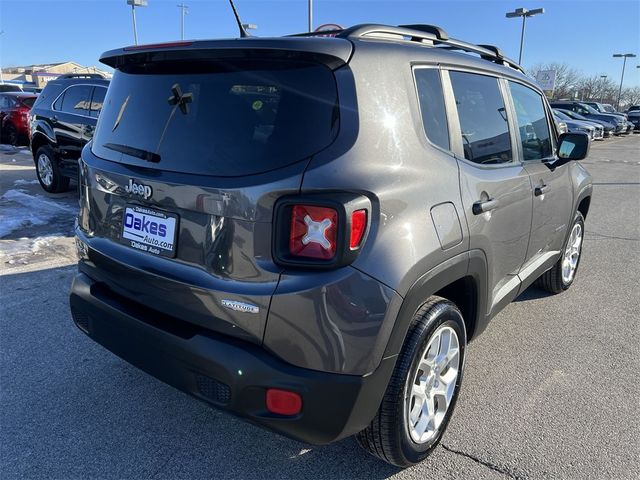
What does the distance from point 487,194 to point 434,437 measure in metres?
1.23

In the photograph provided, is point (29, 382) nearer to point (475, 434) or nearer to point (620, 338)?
point (475, 434)

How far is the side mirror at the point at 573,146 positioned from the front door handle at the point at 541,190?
445 millimetres

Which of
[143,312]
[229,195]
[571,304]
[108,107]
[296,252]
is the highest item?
[108,107]

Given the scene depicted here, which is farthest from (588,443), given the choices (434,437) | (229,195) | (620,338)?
(229,195)

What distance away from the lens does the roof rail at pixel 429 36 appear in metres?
2.15

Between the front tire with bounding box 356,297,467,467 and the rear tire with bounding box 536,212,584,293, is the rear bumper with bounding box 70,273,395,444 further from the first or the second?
the rear tire with bounding box 536,212,584,293

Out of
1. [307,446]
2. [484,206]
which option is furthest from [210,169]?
[307,446]

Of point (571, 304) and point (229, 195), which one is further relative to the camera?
Answer: point (571, 304)

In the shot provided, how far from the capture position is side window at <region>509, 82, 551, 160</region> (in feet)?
10.5

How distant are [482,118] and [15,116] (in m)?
15.2

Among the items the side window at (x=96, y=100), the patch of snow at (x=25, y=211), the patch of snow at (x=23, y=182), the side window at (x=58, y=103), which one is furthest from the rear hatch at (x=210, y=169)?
the patch of snow at (x=23, y=182)

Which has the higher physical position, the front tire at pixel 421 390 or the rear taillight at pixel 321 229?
the rear taillight at pixel 321 229

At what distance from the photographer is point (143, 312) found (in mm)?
2213

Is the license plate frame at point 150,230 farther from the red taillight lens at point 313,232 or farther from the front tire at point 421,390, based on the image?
the front tire at point 421,390
